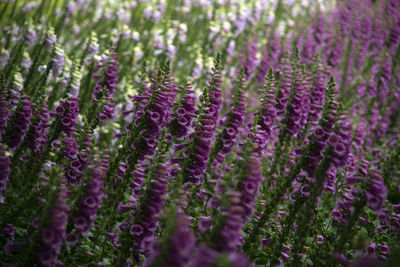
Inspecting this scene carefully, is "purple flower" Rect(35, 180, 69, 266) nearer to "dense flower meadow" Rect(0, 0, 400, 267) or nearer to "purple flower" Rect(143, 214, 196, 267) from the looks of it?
"dense flower meadow" Rect(0, 0, 400, 267)

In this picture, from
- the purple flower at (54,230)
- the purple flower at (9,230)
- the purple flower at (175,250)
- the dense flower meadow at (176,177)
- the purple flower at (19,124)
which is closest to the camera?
the purple flower at (175,250)

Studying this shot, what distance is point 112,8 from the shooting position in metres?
12.5

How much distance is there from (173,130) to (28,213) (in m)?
1.82

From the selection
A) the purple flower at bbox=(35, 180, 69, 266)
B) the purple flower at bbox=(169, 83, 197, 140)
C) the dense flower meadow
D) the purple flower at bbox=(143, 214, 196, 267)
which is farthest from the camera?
the purple flower at bbox=(169, 83, 197, 140)

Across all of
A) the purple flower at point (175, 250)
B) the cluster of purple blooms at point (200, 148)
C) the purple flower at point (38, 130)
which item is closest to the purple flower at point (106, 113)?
the purple flower at point (38, 130)

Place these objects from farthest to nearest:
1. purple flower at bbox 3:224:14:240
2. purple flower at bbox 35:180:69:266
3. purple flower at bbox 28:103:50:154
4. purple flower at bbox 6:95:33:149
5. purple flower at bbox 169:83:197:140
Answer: purple flower at bbox 169:83:197:140 → purple flower at bbox 28:103:50:154 → purple flower at bbox 6:95:33:149 → purple flower at bbox 3:224:14:240 → purple flower at bbox 35:180:69:266

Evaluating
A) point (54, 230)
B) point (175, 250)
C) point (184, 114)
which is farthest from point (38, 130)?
point (175, 250)

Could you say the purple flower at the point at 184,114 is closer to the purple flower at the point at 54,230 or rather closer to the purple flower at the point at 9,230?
the purple flower at the point at 54,230

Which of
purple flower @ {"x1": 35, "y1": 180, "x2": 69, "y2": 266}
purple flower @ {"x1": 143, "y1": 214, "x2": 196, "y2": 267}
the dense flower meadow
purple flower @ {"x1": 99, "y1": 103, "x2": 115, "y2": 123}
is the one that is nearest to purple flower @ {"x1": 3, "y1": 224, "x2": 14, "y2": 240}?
the dense flower meadow

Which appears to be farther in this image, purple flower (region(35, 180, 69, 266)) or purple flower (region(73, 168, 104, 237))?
purple flower (region(73, 168, 104, 237))

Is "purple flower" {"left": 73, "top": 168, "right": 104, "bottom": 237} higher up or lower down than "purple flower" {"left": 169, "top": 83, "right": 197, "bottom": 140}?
lower down

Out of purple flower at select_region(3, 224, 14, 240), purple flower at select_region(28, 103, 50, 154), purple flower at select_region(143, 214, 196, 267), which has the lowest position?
purple flower at select_region(3, 224, 14, 240)

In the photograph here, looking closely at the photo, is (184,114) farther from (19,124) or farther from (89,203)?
(19,124)

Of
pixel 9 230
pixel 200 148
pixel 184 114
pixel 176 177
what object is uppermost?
pixel 184 114
